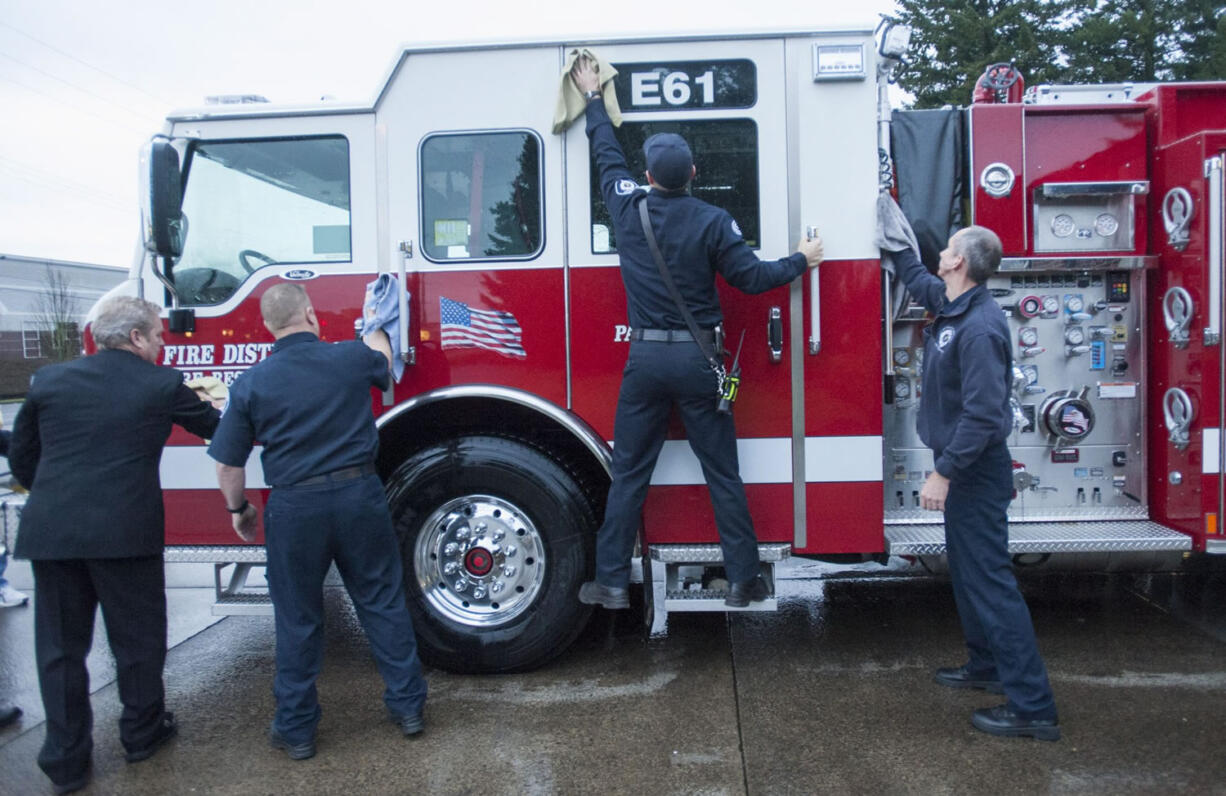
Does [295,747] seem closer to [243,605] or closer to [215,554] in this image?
[243,605]

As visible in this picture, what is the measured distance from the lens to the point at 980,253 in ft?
12.8

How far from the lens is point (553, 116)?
4473 mm

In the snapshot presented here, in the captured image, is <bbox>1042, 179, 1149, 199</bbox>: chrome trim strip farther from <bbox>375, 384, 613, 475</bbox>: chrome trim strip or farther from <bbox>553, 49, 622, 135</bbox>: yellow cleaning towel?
<bbox>375, 384, 613, 475</bbox>: chrome trim strip

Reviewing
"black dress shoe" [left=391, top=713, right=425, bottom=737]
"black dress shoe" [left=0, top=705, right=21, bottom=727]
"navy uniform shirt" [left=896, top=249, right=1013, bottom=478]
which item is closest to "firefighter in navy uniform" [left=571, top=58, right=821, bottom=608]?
"navy uniform shirt" [left=896, top=249, right=1013, bottom=478]

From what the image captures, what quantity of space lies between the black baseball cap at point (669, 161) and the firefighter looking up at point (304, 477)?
1.44 meters

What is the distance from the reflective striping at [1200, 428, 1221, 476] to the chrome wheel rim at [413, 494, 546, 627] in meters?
3.06

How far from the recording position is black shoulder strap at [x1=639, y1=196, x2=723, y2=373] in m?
4.15

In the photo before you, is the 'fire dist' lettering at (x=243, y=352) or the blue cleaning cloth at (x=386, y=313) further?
the 'fire dist' lettering at (x=243, y=352)

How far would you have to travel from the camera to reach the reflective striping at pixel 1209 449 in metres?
4.43

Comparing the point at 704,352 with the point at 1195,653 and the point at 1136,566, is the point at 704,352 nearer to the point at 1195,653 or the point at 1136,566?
the point at 1195,653

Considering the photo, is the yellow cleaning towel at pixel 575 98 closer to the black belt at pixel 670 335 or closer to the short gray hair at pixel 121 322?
the black belt at pixel 670 335

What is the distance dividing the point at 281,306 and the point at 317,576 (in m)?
1.07

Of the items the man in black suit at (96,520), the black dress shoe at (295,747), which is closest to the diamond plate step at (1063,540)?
the black dress shoe at (295,747)

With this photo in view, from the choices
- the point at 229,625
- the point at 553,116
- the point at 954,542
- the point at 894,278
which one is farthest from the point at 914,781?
the point at 229,625
